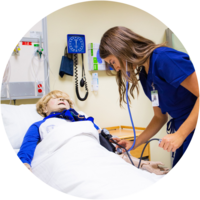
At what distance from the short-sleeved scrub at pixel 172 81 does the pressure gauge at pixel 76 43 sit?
1036mm

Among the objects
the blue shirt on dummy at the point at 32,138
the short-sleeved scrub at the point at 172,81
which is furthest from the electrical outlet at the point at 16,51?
the short-sleeved scrub at the point at 172,81

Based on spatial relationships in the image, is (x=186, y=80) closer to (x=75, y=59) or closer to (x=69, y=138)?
(x=69, y=138)

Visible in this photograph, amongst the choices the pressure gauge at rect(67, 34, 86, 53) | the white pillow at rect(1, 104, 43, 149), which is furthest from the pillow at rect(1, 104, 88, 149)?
the pressure gauge at rect(67, 34, 86, 53)

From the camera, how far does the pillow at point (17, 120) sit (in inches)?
56.4

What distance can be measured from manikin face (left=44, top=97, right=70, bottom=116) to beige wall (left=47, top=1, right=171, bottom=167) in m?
0.41

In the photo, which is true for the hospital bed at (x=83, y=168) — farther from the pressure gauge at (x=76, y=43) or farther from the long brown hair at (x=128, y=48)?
the pressure gauge at (x=76, y=43)

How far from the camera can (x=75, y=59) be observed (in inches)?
82.8

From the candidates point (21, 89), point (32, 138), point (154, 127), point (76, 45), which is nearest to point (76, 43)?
point (76, 45)

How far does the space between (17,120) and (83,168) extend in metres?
0.89

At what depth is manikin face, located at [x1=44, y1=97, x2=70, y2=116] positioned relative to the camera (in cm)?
162

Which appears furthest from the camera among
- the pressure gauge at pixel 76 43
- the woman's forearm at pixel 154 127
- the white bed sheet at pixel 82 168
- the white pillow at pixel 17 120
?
the pressure gauge at pixel 76 43

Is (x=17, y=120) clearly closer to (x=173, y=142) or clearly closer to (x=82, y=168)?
(x=82, y=168)

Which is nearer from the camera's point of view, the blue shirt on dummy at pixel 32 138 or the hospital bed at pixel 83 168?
the hospital bed at pixel 83 168
